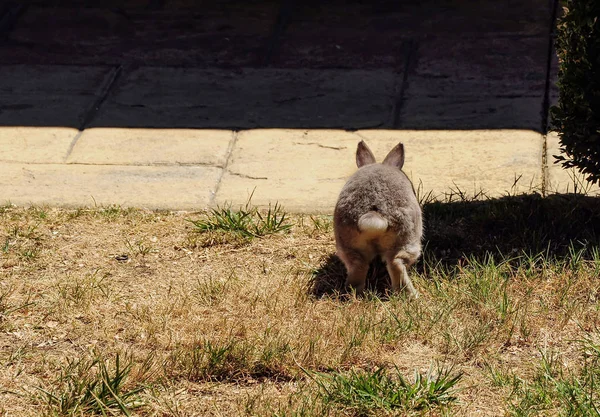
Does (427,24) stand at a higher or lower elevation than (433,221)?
higher

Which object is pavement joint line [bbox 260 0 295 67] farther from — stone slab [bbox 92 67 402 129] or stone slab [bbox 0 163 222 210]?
stone slab [bbox 0 163 222 210]

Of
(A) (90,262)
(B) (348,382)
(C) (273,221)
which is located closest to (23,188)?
(A) (90,262)

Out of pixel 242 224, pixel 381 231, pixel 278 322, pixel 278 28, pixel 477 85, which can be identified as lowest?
pixel 278 322

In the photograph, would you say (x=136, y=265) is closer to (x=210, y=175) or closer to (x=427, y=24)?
(x=210, y=175)

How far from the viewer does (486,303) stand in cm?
527

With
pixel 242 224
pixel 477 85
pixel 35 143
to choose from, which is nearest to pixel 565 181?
pixel 477 85

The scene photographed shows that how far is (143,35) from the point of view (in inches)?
386

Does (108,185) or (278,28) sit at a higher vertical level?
(278,28)

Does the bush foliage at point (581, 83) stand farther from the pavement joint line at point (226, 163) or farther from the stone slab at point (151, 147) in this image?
the stone slab at point (151, 147)

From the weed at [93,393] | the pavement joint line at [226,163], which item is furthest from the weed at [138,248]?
the weed at [93,393]

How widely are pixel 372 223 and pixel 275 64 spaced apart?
14.0ft

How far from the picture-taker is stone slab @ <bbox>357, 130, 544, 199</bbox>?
22.8 ft

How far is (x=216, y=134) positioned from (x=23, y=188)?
5.51 feet

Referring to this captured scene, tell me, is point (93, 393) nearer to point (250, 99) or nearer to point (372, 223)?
point (372, 223)
